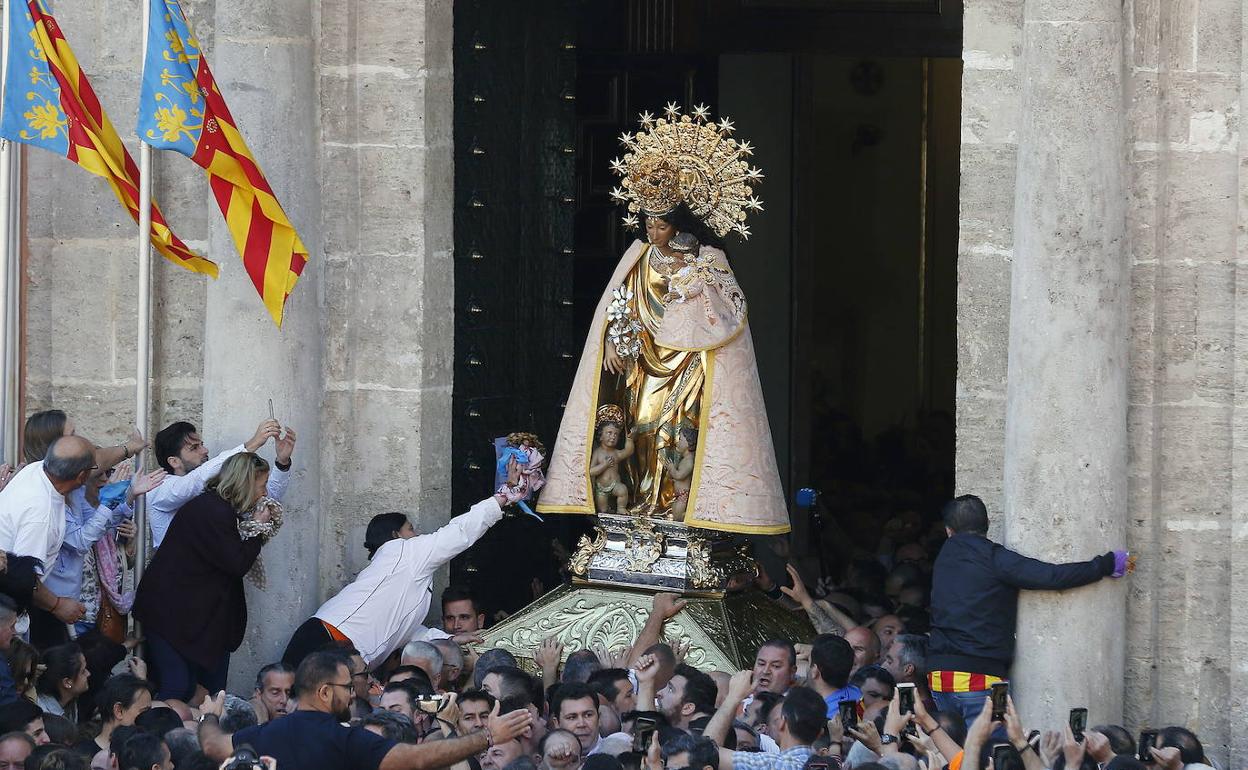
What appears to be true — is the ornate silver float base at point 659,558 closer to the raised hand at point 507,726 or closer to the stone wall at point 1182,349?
the stone wall at point 1182,349

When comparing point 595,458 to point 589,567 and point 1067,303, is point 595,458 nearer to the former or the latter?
point 589,567

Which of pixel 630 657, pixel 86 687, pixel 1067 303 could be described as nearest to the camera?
pixel 86 687

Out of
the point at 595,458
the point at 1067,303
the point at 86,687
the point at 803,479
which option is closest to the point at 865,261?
the point at 803,479

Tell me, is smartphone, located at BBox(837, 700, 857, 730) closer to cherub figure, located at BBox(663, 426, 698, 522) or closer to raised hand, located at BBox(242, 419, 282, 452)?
cherub figure, located at BBox(663, 426, 698, 522)

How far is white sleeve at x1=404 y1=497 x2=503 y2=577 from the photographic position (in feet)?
33.7

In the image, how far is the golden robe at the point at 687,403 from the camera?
10.6 meters

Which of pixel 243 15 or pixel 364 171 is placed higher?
pixel 243 15

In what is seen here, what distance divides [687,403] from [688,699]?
257cm

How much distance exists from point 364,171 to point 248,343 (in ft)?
3.41

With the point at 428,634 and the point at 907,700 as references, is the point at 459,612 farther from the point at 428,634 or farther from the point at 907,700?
the point at 907,700

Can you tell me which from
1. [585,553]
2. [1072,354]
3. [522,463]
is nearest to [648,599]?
[585,553]

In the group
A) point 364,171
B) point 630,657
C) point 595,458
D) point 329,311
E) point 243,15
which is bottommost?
point 630,657

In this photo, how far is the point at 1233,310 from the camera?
31.4 feet

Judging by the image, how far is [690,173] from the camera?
10570mm
